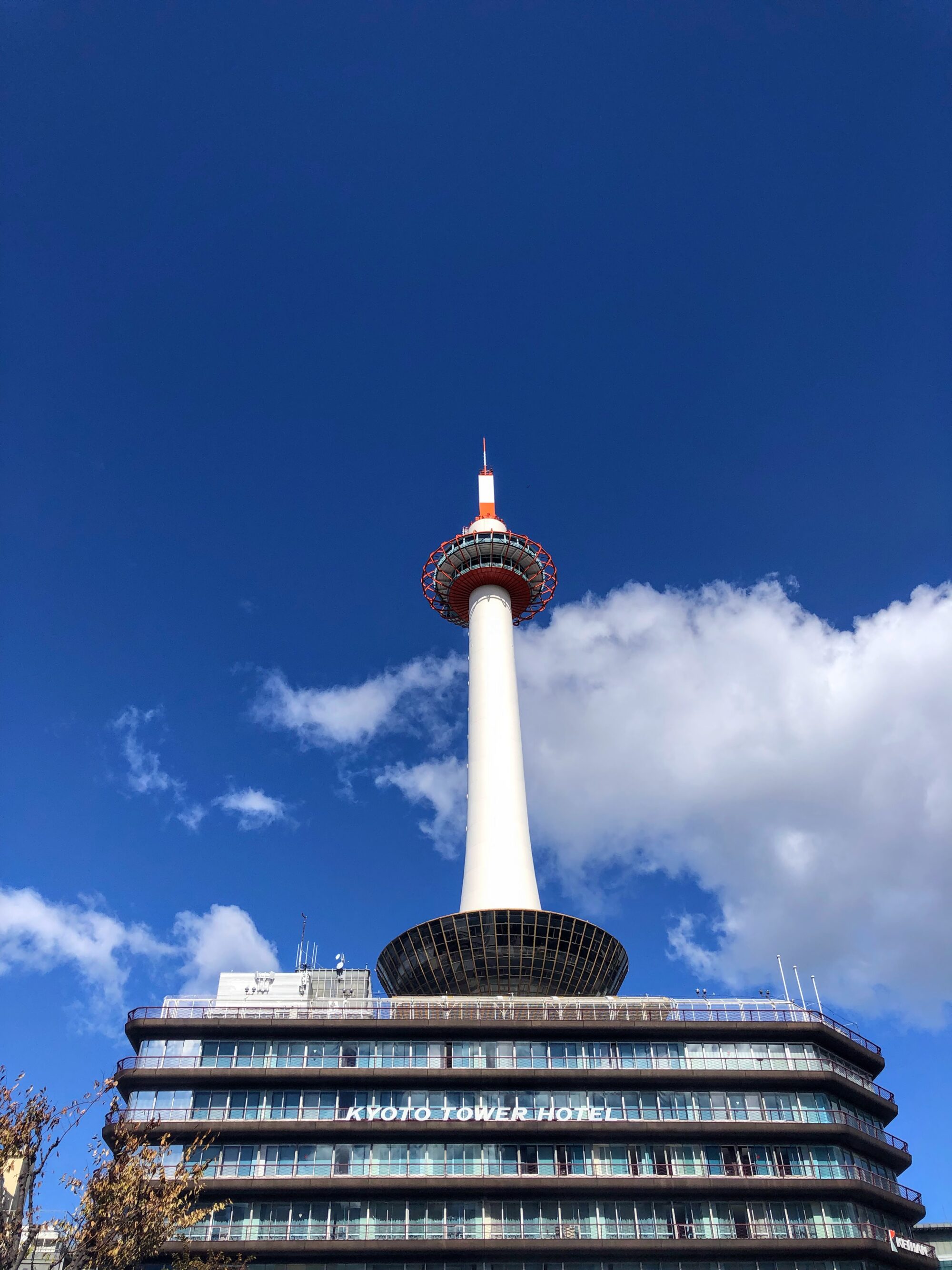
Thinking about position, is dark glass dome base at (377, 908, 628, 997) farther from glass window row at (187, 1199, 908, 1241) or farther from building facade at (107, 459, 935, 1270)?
glass window row at (187, 1199, 908, 1241)

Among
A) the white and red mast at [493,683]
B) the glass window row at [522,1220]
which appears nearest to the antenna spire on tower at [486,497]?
the white and red mast at [493,683]

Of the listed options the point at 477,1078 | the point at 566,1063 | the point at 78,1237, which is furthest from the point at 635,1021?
the point at 78,1237

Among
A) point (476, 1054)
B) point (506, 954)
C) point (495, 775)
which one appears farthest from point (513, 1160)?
point (495, 775)

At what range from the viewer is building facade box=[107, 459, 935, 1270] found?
56.8m

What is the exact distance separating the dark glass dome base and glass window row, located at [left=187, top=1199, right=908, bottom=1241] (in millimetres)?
14427

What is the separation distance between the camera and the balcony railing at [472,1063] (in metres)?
61.7

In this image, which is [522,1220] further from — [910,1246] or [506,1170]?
[910,1246]

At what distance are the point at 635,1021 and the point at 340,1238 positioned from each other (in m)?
20.1

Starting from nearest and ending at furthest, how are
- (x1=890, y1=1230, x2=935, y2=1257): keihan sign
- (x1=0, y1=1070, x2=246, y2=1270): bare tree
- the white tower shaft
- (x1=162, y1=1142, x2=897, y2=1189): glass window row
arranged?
(x1=0, y1=1070, x2=246, y2=1270): bare tree, (x1=162, y1=1142, x2=897, y2=1189): glass window row, (x1=890, y1=1230, x2=935, y2=1257): keihan sign, the white tower shaft

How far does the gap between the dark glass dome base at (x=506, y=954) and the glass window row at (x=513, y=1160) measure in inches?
463

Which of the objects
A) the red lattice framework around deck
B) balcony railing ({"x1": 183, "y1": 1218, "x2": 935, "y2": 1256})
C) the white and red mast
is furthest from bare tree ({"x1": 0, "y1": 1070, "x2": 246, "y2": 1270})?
the red lattice framework around deck

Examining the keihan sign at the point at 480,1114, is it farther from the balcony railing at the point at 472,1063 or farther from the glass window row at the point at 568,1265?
the glass window row at the point at 568,1265

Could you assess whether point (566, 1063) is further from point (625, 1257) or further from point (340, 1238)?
point (340, 1238)

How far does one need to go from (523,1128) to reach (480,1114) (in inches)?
98.8
